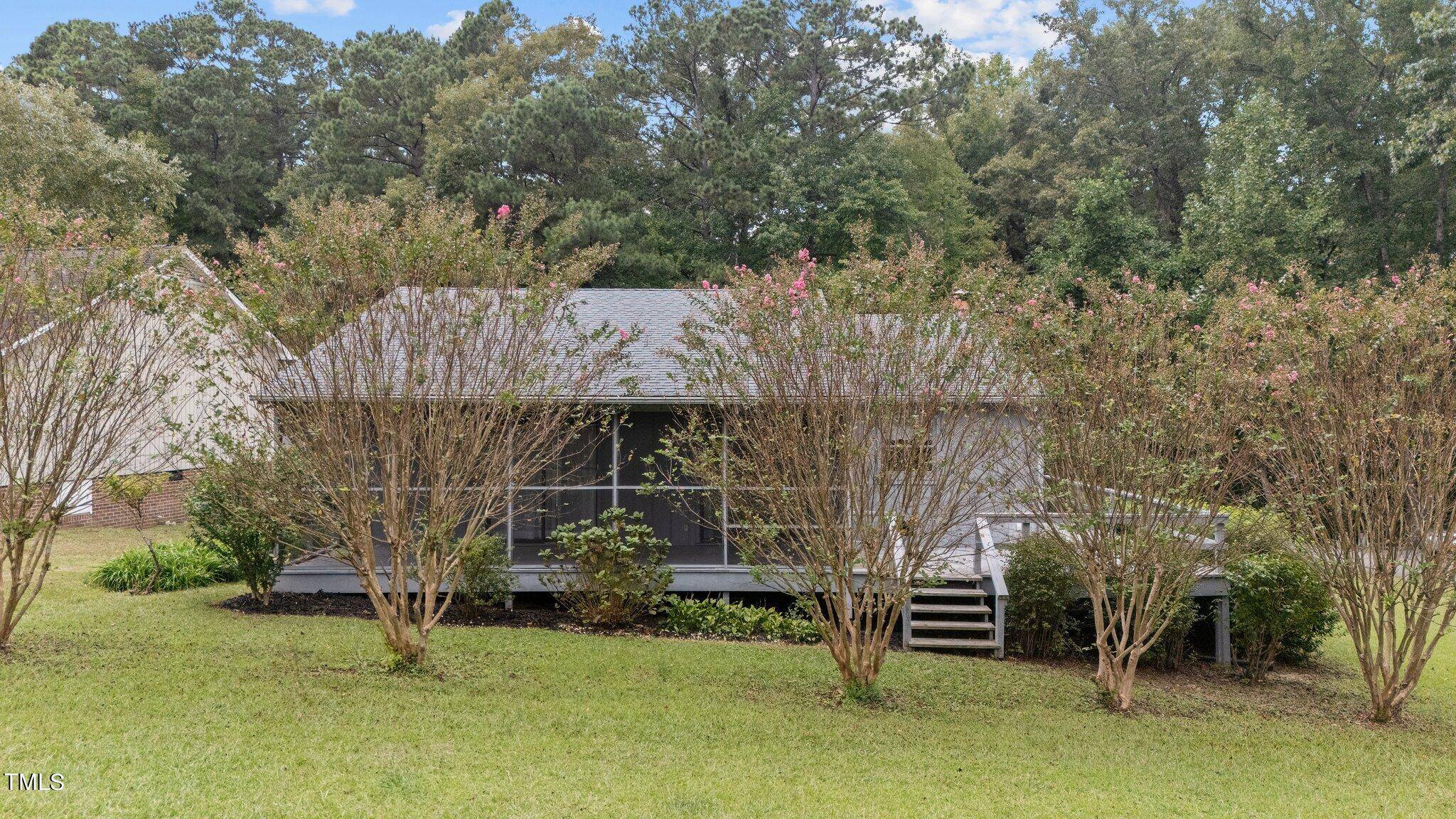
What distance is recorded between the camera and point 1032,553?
11438 mm

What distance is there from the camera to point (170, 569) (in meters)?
13.1

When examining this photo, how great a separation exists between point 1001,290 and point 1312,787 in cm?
456

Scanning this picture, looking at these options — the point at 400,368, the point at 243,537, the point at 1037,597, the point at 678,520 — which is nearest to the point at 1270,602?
the point at 1037,597

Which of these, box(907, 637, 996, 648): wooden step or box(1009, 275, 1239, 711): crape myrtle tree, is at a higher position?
box(1009, 275, 1239, 711): crape myrtle tree

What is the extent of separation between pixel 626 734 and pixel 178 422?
5954mm

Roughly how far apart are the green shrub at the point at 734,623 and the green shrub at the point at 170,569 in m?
6.08

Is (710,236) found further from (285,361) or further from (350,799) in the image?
(350,799)

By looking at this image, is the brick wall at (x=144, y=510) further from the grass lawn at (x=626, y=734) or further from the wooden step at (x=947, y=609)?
the wooden step at (x=947, y=609)

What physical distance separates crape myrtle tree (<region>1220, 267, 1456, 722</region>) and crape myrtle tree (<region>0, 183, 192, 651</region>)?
9818 millimetres

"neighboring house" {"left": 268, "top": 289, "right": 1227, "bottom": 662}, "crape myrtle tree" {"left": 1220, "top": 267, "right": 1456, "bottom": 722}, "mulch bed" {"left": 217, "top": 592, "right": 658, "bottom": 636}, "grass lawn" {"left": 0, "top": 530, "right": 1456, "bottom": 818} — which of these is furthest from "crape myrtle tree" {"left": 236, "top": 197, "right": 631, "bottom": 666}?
"crape myrtle tree" {"left": 1220, "top": 267, "right": 1456, "bottom": 722}

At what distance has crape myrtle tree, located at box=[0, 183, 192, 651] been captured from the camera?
8.31 m

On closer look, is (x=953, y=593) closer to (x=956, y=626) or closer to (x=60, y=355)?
(x=956, y=626)

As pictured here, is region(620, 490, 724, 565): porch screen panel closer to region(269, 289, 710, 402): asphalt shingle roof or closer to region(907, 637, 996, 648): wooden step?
region(269, 289, 710, 402): asphalt shingle roof

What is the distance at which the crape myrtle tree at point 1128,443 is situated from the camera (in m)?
8.63
